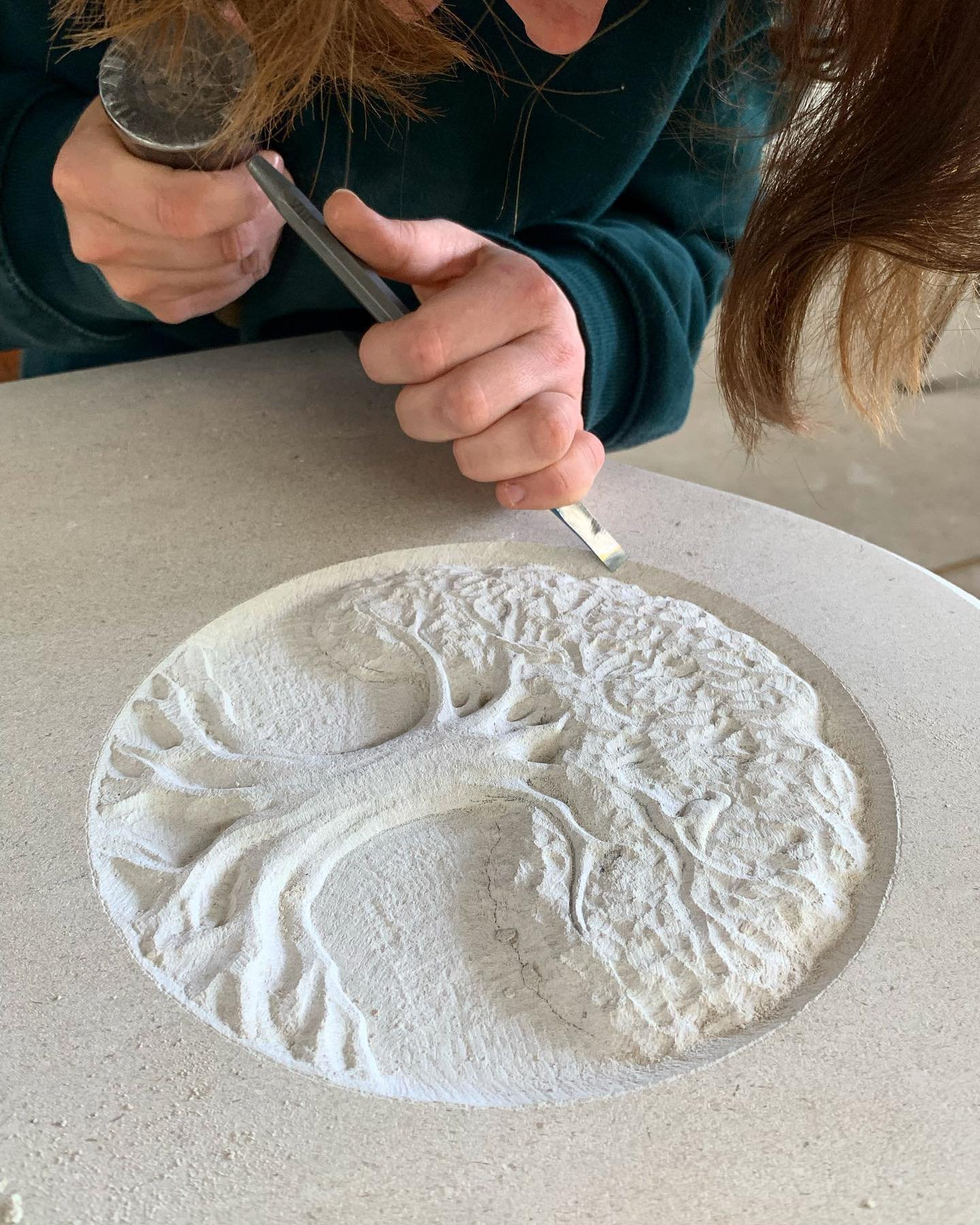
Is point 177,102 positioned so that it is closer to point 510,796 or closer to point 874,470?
point 510,796

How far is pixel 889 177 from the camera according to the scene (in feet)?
2.32

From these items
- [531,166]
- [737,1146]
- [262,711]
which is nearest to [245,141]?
[531,166]

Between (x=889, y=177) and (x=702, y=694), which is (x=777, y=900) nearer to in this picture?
(x=702, y=694)

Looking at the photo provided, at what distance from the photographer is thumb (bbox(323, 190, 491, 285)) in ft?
2.85

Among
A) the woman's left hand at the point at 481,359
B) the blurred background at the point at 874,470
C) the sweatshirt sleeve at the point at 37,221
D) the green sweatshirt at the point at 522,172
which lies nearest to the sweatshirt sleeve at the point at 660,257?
the green sweatshirt at the point at 522,172

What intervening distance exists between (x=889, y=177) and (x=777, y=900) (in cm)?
47

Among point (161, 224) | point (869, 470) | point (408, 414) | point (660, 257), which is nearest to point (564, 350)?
point (408, 414)

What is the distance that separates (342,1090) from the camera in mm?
559

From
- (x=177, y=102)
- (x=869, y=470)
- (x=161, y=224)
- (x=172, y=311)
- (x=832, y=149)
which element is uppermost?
(x=832, y=149)

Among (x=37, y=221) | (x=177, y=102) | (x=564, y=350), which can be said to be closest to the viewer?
(x=177, y=102)

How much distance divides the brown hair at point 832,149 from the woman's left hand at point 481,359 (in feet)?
0.39

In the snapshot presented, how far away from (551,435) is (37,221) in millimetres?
624

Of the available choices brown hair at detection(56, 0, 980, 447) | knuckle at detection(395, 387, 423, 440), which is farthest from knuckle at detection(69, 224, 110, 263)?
knuckle at detection(395, 387, 423, 440)

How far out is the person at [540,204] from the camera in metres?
0.69
